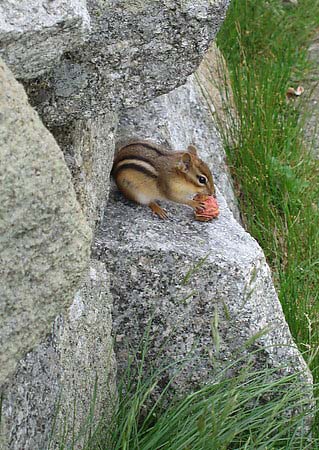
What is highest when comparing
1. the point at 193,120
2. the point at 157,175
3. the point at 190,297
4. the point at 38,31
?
the point at 38,31

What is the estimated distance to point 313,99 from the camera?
19.4 ft

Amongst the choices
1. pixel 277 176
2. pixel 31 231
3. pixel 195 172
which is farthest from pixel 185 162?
pixel 31 231

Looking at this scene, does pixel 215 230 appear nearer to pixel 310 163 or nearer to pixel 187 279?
pixel 187 279

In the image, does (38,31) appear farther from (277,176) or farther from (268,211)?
(277,176)

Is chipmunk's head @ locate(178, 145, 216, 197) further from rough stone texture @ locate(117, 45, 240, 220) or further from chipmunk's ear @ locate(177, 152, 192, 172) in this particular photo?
rough stone texture @ locate(117, 45, 240, 220)

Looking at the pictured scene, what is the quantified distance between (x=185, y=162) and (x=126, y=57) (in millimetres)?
991

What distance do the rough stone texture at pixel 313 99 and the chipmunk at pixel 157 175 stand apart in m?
1.69

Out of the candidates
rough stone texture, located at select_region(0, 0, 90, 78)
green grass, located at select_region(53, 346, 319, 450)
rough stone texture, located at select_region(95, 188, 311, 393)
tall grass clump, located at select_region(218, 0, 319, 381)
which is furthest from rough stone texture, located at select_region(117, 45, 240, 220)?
rough stone texture, located at select_region(0, 0, 90, 78)

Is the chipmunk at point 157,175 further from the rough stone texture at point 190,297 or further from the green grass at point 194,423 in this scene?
the green grass at point 194,423

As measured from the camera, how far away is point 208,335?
2.78 meters

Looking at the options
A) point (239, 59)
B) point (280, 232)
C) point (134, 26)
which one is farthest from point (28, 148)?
point (239, 59)

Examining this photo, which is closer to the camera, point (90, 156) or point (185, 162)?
point (90, 156)

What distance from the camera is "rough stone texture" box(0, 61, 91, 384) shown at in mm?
1499

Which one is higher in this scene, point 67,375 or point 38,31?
point 38,31
